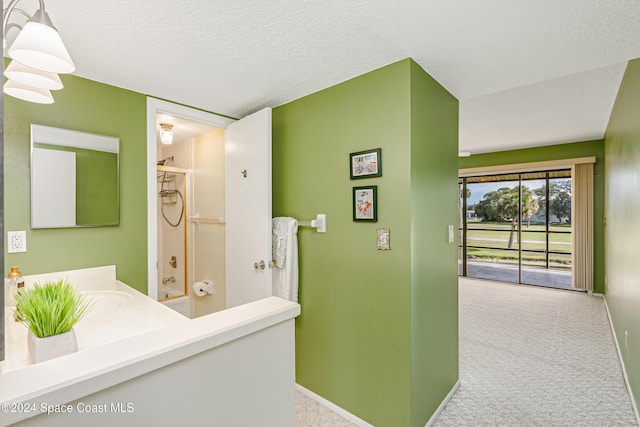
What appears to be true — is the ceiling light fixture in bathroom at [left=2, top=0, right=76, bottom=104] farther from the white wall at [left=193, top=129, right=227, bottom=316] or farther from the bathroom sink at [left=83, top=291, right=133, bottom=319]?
the white wall at [left=193, top=129, right=227, bottom=316]

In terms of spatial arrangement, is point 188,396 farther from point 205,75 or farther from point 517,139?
point 517,139

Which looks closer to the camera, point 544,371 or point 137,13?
point 137,13

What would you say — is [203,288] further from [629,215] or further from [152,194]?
[629,215]

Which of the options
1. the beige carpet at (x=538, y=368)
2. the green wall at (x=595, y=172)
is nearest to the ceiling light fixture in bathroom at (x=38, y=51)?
the beige carpet at (x=538, y=368)

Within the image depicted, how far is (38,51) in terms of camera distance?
89 centimetres

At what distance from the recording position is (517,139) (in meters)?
4.36

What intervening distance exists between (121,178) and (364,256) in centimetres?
167

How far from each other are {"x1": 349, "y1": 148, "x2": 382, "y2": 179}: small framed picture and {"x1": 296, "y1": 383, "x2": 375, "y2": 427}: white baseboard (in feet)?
5.05

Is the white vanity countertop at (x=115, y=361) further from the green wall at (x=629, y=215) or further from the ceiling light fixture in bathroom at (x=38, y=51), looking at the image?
the green wall at (x=629, y=215)

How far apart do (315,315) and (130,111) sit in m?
1.89

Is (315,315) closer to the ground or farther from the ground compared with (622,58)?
closer to the ground

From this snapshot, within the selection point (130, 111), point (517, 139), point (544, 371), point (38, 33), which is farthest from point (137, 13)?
point (517, 139)

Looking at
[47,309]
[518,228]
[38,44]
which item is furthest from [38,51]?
[518,228]

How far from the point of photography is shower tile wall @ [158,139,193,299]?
3.50 meters
